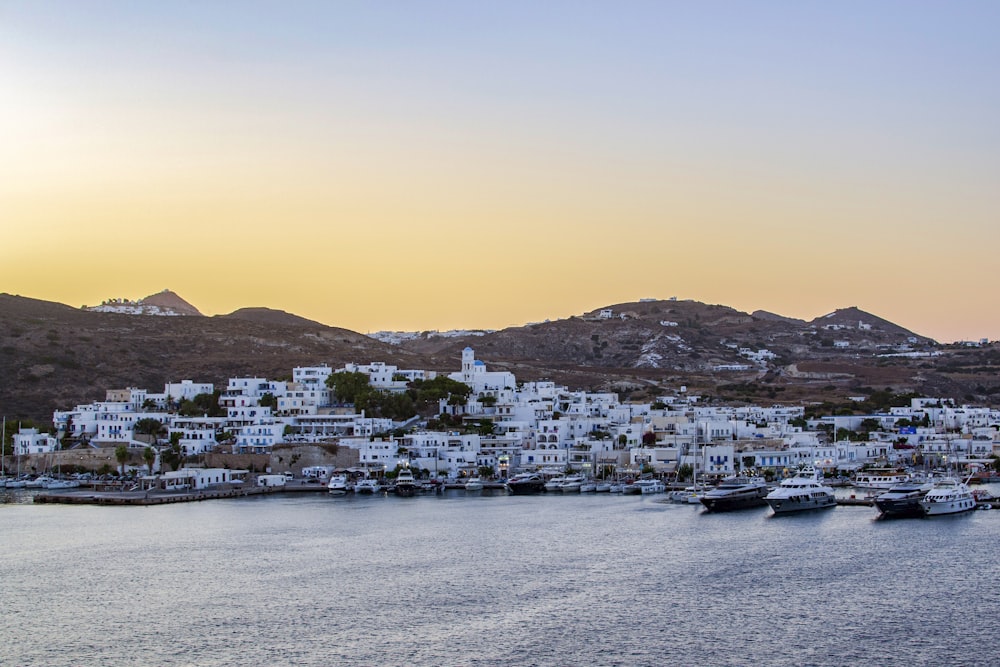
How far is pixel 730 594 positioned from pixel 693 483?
28.5 meters

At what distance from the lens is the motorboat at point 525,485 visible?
193ft

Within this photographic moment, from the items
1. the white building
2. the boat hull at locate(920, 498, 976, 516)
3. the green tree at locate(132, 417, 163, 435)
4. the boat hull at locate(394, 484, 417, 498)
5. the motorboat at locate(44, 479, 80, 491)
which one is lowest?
the boat hull at locate(920, 498, 976, 516)

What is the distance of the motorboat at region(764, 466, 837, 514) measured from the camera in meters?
48.7

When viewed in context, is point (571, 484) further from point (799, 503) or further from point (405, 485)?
point (799, 503)

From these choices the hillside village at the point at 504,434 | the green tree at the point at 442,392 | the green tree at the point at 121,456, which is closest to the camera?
the hillside village at the point at 504,434

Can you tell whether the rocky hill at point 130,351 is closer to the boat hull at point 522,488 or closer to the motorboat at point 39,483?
the motorboat at point 39,483

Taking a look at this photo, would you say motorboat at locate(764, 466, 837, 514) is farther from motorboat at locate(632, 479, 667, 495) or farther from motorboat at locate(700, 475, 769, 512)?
motorboat at locate(632, 479, 667, 495)

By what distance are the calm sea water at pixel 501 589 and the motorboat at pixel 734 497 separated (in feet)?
9.36

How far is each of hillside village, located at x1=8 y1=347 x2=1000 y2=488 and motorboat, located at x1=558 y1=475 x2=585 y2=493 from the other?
3.11 meters

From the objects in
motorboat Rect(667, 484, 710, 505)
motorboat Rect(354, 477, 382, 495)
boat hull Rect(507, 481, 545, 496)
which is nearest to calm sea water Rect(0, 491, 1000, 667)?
motorboat Rect(667, 484, 710, 505)

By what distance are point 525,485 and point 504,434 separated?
36.7 feet

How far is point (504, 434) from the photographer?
70000 millimetres

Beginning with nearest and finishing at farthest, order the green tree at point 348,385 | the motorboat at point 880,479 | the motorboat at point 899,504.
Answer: the motorboat at point 899,504, the motorboat at point 880,479, the green tree at point 348,385

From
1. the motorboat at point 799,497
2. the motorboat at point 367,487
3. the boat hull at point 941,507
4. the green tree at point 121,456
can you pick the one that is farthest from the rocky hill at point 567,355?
the boat hull at point 941,507
